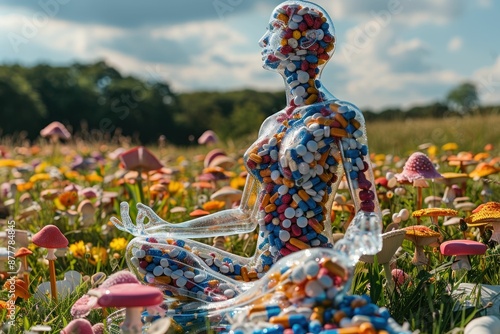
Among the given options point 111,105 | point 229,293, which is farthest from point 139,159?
point 111,105

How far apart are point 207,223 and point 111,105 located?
3302 centimetres

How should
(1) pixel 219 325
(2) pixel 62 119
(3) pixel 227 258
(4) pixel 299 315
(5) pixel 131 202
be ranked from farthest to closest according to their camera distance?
(2) pixel 62 119 < (5) pixel 131 202 < (3) pixel 227 258 < (1) pixel 219 325 < (4) pixel 299 315

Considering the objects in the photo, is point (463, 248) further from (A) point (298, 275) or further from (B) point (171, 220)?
(B) point (171, 220)

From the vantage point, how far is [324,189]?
275 cm

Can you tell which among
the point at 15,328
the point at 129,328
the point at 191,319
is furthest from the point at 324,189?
the point at 15,328

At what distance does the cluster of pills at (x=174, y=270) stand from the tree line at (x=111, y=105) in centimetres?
2630

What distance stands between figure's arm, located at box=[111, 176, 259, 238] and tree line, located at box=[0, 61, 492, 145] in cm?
2600

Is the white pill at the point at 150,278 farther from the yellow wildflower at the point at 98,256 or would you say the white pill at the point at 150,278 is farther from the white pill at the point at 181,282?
the yellow wildflower at the point at 98,256

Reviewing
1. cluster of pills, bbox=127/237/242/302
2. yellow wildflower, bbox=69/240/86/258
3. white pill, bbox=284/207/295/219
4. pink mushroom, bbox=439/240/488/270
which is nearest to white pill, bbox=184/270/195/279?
cluster of pills, bbox=127/237/242/302

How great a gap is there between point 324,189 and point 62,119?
37692 mm

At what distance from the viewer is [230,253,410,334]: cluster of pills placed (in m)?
2.00

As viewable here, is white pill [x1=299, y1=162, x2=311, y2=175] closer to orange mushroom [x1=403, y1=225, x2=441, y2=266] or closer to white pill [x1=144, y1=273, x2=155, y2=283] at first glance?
orange mushroom [x1=403, y1=225, x2=441, y2=266]

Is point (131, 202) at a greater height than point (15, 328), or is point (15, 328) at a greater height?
point (131, 202)

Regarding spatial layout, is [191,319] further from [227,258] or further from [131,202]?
[131,202]
